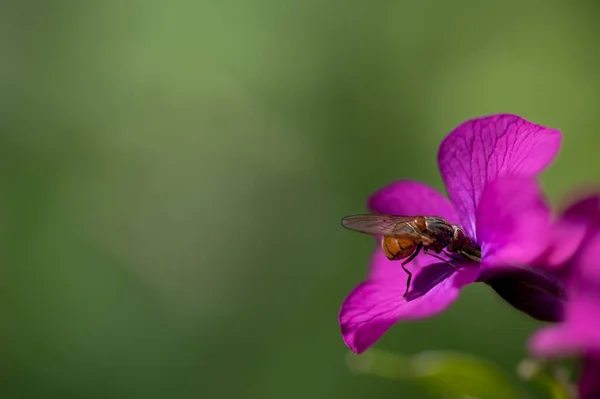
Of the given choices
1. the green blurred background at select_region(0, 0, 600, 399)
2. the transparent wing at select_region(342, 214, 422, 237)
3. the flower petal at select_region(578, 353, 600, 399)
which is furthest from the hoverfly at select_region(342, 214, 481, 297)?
the green blurred background at select_region(0, 0, 600, 399)

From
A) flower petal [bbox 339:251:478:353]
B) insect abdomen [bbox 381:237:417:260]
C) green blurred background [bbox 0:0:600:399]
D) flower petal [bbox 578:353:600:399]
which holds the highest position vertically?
insect abdomen [bbox 381:237:417:260]

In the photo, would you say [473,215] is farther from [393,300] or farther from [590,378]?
[590,378]

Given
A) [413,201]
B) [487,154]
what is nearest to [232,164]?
[413,201]

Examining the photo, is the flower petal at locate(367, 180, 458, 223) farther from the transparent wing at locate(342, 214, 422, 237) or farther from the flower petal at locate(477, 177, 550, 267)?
the flower petal at locate(477, 177, 550, 267)

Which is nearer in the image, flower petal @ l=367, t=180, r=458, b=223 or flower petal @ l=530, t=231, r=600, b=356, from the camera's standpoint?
flower petal @ l=530, t=231, r=600, b=356

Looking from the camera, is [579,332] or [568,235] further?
[568,235]

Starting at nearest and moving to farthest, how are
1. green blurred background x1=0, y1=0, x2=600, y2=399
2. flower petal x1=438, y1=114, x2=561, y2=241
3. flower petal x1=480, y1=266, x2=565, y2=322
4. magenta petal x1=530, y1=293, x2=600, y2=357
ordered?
magenta petal x1=530, y1=293, x2=600, y2=357 → flower petal x1=480, y1=266, x2=565, y2=322 → flower petal x1=438, y1=114, x2=561, y2=241 → green blurred background x1=0, y1=0, x2=600, y2=399
